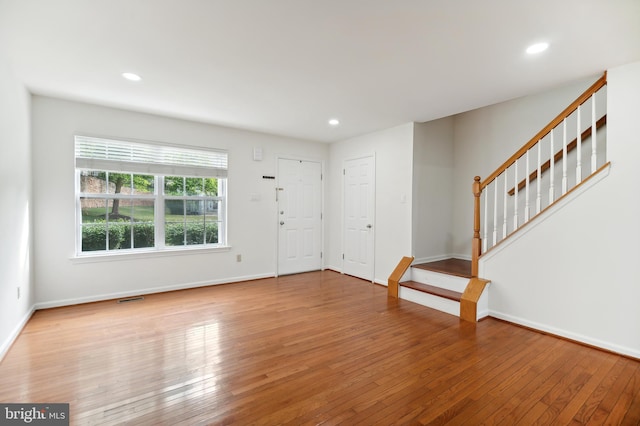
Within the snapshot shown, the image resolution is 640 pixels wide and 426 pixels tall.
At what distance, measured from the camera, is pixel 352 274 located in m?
5.39

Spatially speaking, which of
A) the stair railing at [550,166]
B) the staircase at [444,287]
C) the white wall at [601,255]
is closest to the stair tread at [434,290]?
the staircase at [444,287]

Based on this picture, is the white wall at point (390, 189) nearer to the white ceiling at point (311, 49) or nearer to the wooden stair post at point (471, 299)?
the white ceiling at point (311, 49)

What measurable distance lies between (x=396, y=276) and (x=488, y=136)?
8.53 ft


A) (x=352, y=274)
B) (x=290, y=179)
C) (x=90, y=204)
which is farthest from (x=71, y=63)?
(x=352, y=274)

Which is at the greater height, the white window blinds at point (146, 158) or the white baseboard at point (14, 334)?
the white window blinds at point (146, 158)

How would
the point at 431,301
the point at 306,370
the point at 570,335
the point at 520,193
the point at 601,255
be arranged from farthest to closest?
the point at 520,193
the point at 431,301
the point at 570,335
the point at 601,255
the point at 306,370

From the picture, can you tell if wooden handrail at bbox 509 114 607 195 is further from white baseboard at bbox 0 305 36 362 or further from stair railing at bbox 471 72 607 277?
→ white baseboard at bbox 0 305 36 362

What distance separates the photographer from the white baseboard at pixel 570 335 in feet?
8.44

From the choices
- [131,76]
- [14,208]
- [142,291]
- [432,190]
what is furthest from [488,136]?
[14,208]

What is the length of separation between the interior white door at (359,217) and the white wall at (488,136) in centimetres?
140

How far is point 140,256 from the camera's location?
13.5 ft

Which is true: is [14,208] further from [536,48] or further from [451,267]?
[451,267]

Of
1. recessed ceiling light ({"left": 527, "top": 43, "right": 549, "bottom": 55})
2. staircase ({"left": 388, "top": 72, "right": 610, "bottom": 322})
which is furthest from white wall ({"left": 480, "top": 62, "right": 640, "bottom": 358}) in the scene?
recessed ceiling light ({"left": 527, "top": 43, "right": 549, "bottom": 55})

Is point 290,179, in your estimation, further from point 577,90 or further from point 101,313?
point 577,90
